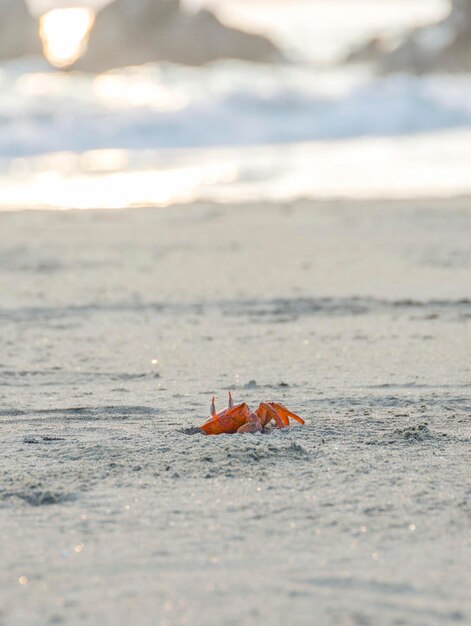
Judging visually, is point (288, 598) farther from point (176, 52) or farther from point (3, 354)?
point (176, 52)

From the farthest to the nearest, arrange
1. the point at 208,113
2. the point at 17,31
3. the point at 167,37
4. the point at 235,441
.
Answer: the point at 167,37, the point at 17,31, the point at 208,113, the point at 235,441

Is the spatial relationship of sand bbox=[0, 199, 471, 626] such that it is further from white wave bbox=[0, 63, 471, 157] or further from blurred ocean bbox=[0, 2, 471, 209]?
white wave bbox=[0, 63, 471, 157]

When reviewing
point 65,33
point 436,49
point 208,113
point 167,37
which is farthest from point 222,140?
point 65,33

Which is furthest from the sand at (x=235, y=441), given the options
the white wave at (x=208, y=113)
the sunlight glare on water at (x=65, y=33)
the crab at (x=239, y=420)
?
the sunlight glare on water at (x=65, y=33)

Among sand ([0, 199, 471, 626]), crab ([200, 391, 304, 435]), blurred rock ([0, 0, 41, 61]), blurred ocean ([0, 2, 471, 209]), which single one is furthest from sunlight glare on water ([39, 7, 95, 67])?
crab ([200, 391, 304, 435])

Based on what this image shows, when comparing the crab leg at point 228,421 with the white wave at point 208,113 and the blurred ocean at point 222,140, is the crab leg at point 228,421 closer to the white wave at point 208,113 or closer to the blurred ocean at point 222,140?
the blurred ocean at point 222,140

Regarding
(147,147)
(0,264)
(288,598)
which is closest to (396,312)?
(0,264)

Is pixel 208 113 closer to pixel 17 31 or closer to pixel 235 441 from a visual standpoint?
pixel 235 441
